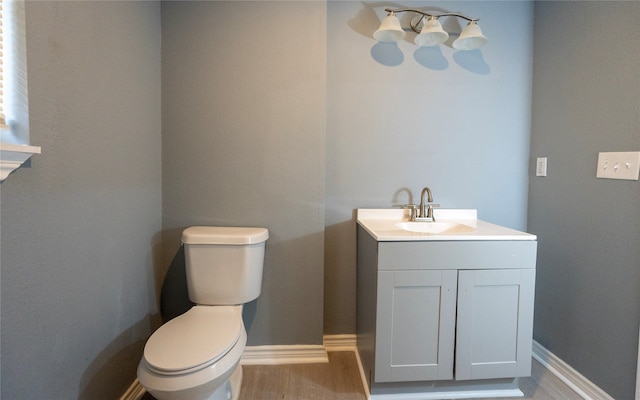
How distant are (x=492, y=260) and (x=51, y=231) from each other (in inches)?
66.4

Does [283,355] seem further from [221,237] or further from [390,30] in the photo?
[390,30]

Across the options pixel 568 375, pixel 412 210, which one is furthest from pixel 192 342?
pixel 568 375

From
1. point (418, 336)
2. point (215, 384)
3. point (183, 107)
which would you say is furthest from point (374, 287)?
point (183, 107)

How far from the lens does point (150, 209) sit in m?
1.54

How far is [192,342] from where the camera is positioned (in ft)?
3.76

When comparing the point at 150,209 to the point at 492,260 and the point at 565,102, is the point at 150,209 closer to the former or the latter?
the point at 492,260

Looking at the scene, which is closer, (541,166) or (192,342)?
(192,342)

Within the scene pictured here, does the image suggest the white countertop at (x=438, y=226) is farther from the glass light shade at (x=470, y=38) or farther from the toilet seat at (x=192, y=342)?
the glass light shade at (x=470, y=38)

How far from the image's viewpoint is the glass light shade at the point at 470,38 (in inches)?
62.4

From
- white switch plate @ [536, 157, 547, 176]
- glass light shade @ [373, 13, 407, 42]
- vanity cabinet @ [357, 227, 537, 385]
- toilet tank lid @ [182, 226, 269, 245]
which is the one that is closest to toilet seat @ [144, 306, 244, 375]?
toilet tank lid @ [182, 226, 269, 245]

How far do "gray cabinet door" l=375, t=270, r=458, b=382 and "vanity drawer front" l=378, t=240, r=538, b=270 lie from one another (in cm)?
4

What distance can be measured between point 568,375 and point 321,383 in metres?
1.28

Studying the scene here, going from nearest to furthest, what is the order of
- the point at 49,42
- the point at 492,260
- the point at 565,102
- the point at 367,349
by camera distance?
the point at 49,42 → the point at 492,260 → the point at 367,349 → the point at 565,102

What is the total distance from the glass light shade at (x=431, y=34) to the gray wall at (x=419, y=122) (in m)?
0.12
